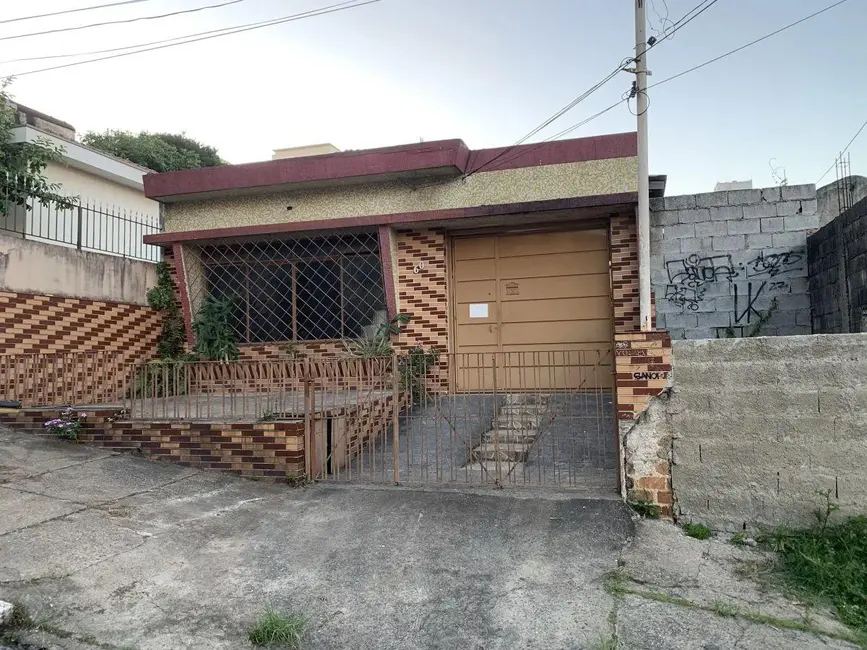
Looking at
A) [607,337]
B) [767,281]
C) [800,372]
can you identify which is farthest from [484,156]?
[800,372]

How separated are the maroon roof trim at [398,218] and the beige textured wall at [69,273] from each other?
67 centimetres

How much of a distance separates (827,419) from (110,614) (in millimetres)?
4688

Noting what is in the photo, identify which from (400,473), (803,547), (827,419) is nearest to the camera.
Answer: (803,547)

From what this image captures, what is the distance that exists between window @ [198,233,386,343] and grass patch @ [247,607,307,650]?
6523 millimetres

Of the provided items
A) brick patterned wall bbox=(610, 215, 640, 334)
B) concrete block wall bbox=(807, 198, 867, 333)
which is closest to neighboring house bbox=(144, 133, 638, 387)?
brick patterned wall bbox=(610, 215, 640, 334)

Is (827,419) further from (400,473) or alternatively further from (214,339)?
(214,339)

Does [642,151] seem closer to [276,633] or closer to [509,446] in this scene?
[509,446]

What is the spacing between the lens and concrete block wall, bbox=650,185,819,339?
770 centimetres

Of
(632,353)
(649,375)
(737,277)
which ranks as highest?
(737,277)

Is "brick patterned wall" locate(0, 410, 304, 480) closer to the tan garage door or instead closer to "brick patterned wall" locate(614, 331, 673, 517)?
"brick patterned wall" locate(614, 331, 673, 517)

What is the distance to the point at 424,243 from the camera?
936cm

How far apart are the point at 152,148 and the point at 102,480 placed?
72.8ft

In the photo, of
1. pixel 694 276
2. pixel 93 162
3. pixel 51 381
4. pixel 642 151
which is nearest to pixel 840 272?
pixel 694 276

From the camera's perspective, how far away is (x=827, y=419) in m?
4.36
